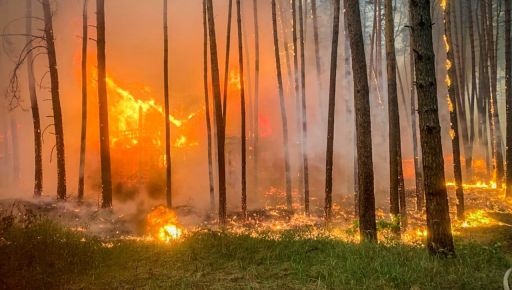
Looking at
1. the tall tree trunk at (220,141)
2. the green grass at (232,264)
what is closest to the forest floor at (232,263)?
the green grass at (232,264)

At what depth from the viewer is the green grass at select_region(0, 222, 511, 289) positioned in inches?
220

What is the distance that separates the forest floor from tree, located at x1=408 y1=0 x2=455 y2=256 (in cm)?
36

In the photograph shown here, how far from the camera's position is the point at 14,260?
22.8ft

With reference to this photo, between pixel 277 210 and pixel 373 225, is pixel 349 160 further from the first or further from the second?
pixel 373 225

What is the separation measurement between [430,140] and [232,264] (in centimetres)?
398

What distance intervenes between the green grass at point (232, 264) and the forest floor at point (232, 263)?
0.05 ft

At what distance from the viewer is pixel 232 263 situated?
6.94 meters

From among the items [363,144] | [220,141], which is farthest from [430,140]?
[220,141]

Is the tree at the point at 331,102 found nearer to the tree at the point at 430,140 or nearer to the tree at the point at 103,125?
the tree at the point at 430,140

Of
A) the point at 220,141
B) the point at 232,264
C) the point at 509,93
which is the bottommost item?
the point at 232,264

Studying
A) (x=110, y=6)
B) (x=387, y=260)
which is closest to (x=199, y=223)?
(x=387, y=260)

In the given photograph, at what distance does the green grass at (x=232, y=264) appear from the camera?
5.60 meters

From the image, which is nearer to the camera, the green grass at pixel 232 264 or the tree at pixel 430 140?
the green grass at pixel 232 264

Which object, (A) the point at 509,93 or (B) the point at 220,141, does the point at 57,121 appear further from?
(A) the point at 509,93
